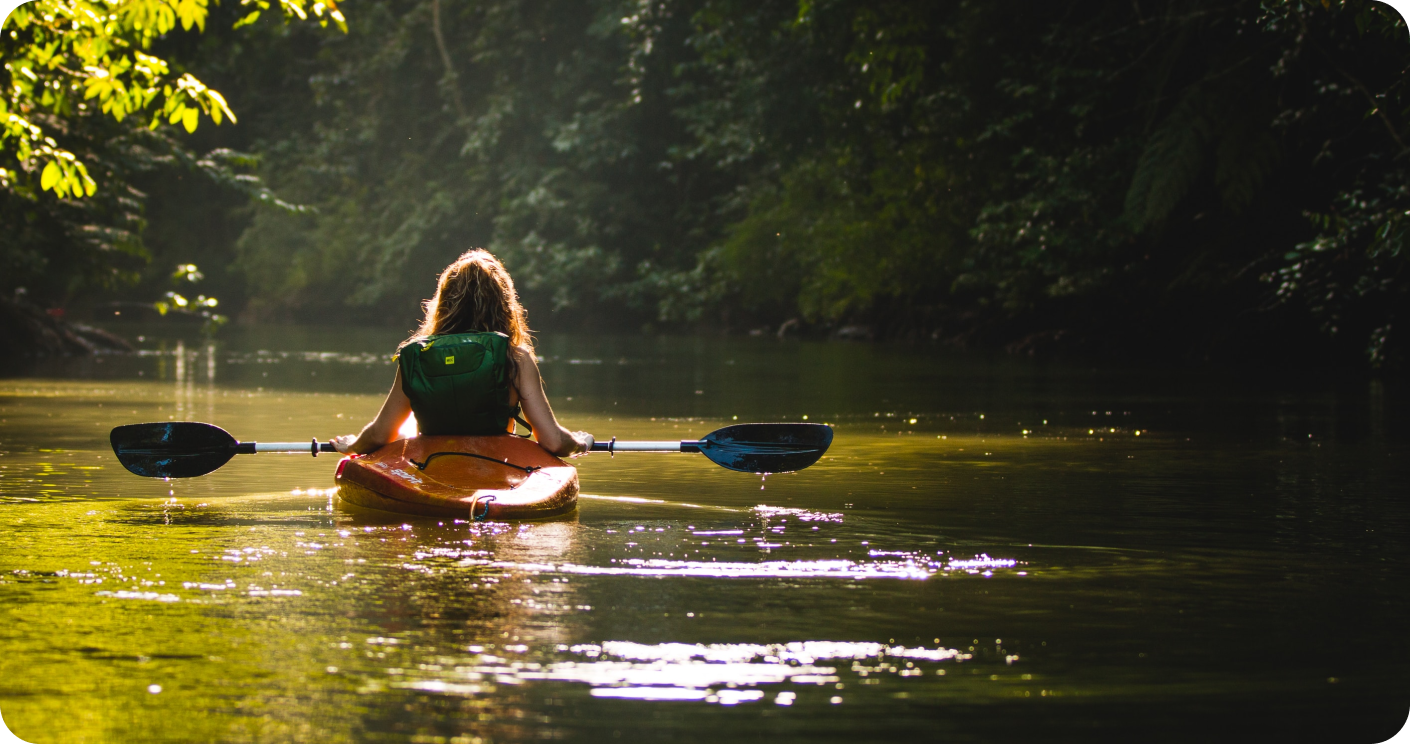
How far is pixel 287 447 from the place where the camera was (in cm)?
788

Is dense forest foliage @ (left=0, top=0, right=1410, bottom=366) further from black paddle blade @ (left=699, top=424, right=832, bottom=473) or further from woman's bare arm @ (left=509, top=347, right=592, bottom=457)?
woman's bare arm @ (left=509, top=347, right=592, bottom=457)

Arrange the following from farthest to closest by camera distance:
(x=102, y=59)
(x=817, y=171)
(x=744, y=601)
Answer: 1. (x=817, y=171)
2. (x=102, y=59)
3. (x=744, y=601)

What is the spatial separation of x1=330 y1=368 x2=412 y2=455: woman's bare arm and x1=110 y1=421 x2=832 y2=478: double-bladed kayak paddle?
0.50m

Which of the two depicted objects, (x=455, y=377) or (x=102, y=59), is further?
(x=102, y=59)

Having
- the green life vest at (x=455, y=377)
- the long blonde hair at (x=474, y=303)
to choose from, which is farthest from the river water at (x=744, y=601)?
the long blonde hair at (x=474, y=303)

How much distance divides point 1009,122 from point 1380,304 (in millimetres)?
7449

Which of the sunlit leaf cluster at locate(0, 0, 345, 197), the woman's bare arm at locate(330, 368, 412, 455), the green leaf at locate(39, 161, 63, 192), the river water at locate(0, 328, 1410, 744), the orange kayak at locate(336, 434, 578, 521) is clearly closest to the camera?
the river water at locate(0, 328, 1410, 744)

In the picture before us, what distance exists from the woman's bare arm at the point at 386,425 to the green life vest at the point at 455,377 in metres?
0.08

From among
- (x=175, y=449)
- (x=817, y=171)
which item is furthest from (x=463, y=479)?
(x=817, y=171)

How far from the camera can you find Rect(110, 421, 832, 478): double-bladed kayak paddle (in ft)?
25.9

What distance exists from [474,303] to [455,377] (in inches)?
14.6

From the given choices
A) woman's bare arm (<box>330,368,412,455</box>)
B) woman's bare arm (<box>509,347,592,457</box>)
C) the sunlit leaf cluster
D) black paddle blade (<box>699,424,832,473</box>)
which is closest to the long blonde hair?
woman's bare arm (<box>509,347,592,457</box>)

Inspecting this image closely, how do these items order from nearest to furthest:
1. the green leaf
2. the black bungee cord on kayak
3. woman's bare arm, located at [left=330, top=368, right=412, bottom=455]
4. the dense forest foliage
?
the black bungee cord on kayak → woman's bare arm, located at [left=330, top=368, right=412, bottom=455] → the green leaf → the dense forest foliage

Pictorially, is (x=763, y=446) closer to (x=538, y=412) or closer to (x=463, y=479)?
(x=538, y=412)
